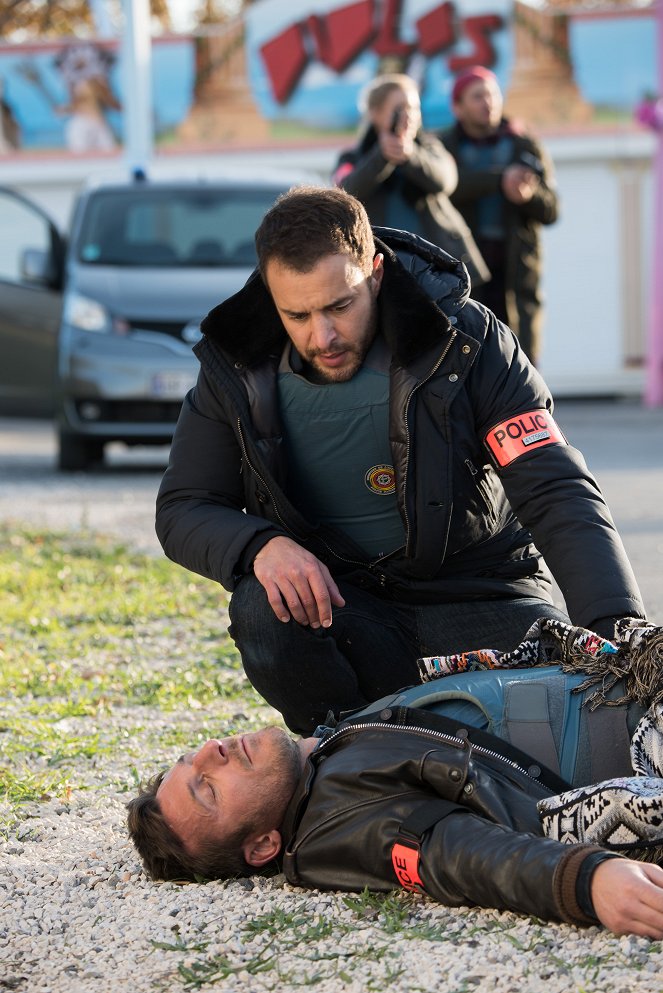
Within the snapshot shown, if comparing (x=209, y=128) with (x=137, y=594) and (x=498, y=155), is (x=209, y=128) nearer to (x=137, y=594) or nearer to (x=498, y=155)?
(x=498, y=155)

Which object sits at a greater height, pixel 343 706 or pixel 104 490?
pixel 343 706

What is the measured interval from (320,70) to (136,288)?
36.7 ft

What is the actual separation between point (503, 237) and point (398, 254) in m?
4.32

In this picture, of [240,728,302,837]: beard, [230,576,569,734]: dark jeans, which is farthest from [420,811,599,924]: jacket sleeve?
[230,576,569,734]: dark jeans

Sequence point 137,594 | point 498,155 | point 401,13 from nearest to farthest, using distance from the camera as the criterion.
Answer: point 137,594
point 498,155
point 401,13

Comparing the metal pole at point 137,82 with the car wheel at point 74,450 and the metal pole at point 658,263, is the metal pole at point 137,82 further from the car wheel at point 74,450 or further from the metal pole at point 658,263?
the car wheel at point 74,450

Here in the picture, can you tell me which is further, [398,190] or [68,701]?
[398,190]

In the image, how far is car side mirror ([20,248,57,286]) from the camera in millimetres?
12055

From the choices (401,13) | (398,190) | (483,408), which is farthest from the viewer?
(401,13)

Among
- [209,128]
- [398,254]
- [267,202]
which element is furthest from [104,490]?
[209,128]

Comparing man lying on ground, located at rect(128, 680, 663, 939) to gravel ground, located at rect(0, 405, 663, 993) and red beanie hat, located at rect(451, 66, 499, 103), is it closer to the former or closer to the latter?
gravel ground, located at rect(0, 405, 663, 993)

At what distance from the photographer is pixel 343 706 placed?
4.43 meters

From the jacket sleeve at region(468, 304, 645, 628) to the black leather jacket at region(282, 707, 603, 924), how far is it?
52cm

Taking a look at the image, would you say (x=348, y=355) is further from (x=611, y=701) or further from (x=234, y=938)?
(x=234, y=938)
